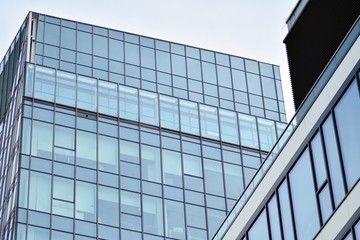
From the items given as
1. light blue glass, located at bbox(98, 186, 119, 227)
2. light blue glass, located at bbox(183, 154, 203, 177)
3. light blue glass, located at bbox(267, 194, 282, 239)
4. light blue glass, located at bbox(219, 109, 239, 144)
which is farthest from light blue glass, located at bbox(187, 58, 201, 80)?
light blue glass, located at bbox(267, 194, 282, 239)

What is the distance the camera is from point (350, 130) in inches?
1195

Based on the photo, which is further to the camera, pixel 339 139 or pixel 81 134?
pixel 81 134

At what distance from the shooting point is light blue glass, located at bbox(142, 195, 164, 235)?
214 feet

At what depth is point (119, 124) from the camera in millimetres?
69812

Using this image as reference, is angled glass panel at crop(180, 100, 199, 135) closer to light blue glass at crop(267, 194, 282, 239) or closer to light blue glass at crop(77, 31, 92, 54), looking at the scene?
light blue glass at crop(77, 31, 92, 54)

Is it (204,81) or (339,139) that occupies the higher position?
(339,139)

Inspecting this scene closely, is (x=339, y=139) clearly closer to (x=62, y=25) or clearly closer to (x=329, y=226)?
(x=329, y=226)

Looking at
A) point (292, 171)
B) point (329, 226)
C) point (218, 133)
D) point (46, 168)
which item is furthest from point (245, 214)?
point (218, 133)

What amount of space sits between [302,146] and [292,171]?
1.04 meters

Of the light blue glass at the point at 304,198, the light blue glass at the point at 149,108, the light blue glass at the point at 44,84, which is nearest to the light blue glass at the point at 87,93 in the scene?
the light blue glass at the point at 44,84

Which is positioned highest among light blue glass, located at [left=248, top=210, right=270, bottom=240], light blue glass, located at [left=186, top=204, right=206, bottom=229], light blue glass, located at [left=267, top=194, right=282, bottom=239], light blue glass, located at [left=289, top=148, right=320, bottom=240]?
light blue glass, located at [left=289, top=148, right=320, bottom=240]

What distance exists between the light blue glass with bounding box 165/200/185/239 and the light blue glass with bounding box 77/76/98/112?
27.2ft

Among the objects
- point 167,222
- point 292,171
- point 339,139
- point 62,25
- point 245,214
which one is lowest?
point 167,222

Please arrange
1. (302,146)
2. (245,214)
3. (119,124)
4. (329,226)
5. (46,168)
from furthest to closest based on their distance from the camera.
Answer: (119,124)
(46,168)
(245,214)
(302,146)
(329,226)
